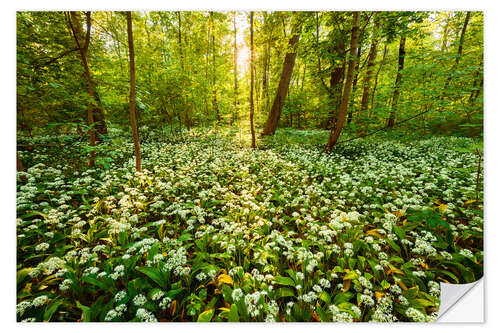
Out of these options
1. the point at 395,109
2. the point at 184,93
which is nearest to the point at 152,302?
the point at 184,93

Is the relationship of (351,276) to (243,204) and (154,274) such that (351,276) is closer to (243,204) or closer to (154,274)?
(243,204)

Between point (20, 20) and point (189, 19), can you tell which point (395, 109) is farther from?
point (189, 19)

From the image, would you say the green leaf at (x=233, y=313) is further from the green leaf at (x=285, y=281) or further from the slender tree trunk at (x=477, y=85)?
the slender tree trunk at (x=477, y=85)

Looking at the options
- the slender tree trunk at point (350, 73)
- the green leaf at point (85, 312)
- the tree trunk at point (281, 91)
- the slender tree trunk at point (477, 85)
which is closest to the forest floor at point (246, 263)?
the green leaf at point (85, 312)

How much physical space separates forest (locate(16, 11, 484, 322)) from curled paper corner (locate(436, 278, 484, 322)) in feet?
0.28

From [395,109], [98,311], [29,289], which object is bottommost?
[98,311]

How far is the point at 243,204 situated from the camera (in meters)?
3.14

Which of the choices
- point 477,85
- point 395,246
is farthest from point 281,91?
point 395,246

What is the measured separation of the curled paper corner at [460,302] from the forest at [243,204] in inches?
3.3

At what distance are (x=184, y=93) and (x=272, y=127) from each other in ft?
14.8

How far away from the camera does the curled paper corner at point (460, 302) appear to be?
1.66 metres

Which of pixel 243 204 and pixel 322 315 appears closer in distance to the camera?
pixel 322 315

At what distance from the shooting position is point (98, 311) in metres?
1.54

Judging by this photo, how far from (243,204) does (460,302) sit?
112 inches
